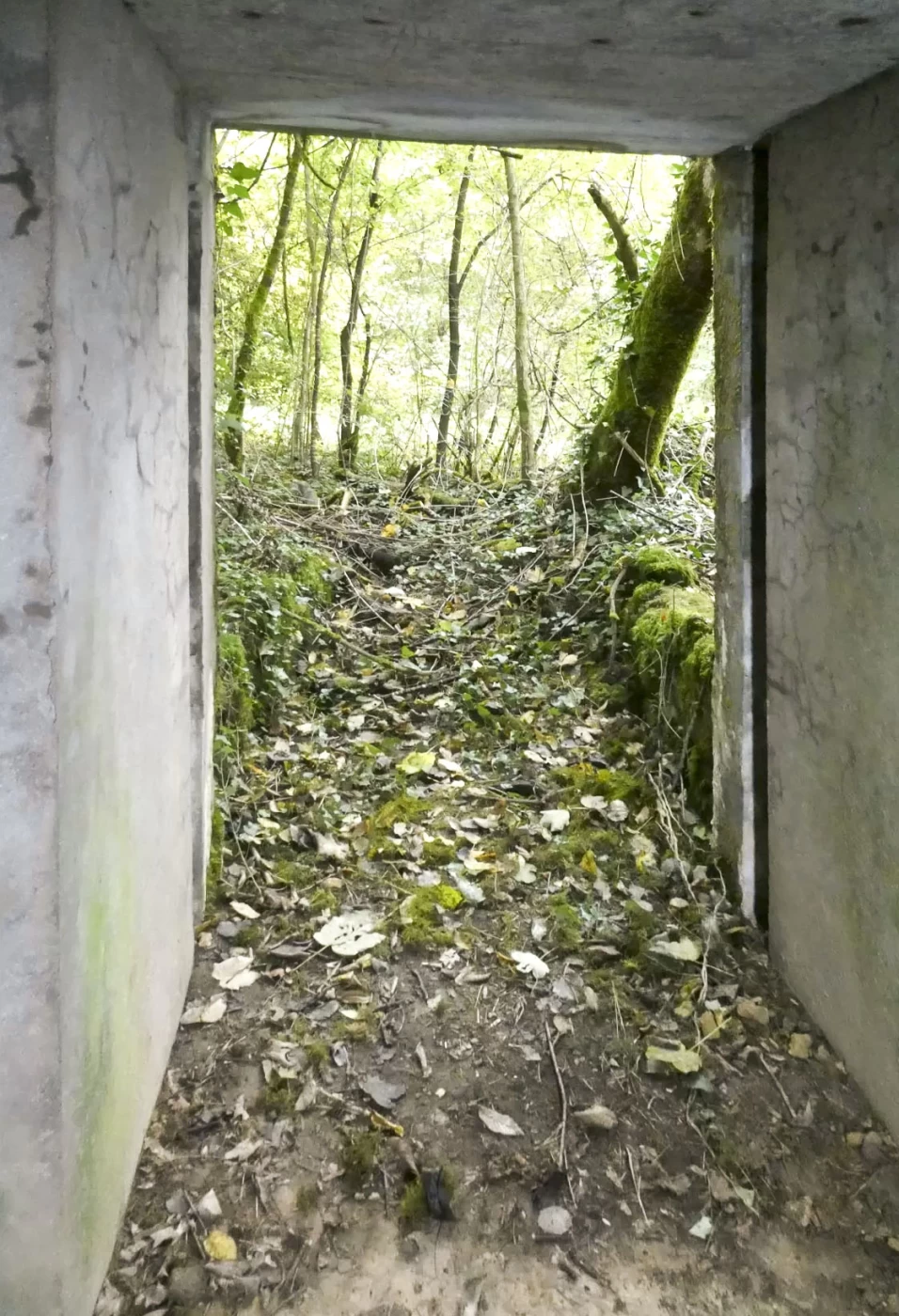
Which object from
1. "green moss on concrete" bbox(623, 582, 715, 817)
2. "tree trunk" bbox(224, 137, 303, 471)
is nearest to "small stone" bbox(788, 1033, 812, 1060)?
"green moss on concrete" bbox(623, 582, 715, 817)

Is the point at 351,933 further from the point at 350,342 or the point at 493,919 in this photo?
the point at 350,342

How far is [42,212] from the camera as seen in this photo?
1558mm

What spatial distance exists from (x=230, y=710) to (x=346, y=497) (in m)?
4.02

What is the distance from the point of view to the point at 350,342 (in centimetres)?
1074

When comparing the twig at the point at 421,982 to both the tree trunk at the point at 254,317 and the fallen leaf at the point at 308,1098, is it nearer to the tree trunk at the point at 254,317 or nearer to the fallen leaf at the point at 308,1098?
the fallen leaf at the point at 308,1098

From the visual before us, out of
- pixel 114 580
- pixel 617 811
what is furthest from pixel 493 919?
pixel 114 580

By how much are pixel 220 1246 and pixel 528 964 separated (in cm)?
150

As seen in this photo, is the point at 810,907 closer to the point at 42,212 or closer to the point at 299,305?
the point at 42,212

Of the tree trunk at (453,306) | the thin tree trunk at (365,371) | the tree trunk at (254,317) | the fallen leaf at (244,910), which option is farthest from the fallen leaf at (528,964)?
the thin tree trunk at (365,371)

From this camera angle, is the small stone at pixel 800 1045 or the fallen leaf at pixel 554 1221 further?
the small stone at pixel 800 1045

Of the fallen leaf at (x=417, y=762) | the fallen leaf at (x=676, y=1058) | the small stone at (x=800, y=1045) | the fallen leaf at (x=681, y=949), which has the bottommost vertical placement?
the fallen leaf at (x=676, y=1058)

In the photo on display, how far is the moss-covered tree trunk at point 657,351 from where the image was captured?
17.1 feet

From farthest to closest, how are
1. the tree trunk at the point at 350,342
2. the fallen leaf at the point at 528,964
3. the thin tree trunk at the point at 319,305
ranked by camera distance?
1. the tree trunk at the point at 350,342
2. the thin tree trunk at the point at 319,305
3. the fallen leaf at the point at 528,964

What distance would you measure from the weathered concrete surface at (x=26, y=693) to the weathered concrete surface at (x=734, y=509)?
252 centimetres
